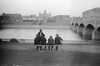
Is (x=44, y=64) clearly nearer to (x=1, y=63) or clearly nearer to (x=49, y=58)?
(x=49, y=58)

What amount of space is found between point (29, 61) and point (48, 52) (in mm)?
840

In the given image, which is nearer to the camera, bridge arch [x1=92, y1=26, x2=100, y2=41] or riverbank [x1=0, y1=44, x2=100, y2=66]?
riverbank [x1=0, y1=44, x2=100, y2=66]

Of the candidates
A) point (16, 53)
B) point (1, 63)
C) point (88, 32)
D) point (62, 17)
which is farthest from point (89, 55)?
point (62, 17)

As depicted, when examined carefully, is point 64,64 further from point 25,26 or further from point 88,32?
point 25,26

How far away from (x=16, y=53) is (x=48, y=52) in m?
1.07

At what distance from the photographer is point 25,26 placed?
2928 centimetres

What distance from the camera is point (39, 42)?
163 inches

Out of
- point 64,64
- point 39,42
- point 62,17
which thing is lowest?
point 64,64

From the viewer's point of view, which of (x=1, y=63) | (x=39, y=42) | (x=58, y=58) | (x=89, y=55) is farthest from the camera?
(x=39, y=42)

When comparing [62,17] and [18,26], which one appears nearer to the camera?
[18,26]

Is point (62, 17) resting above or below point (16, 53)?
above

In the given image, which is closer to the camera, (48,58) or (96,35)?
(48,58)

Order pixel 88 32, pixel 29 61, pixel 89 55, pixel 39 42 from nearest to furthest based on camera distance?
1. pixel 29 61
2. pixel 89 55
3. pixel 39 42
4. pixel 88 32

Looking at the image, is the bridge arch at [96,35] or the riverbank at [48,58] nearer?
the riverbank at [48,58]
